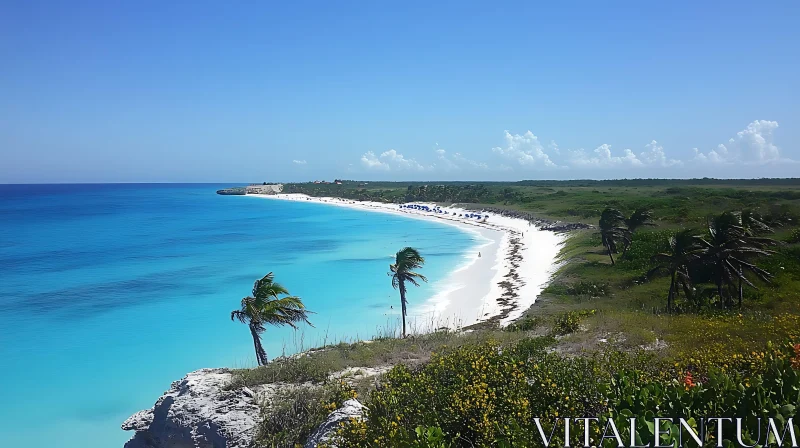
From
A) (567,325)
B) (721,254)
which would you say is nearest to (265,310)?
(567,325)

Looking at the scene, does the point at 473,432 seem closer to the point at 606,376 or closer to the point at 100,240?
the point at 606,376

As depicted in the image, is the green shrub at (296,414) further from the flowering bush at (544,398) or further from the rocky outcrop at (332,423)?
the flowering bush at (544,398)

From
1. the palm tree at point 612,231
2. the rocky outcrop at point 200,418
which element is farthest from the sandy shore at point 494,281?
the rocky outcrop at point 200,418

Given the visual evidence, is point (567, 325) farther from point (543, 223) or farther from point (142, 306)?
point (543, 223)

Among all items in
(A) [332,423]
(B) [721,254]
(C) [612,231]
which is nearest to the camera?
(A) [332,423]

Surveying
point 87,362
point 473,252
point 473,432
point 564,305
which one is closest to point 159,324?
point 87,362

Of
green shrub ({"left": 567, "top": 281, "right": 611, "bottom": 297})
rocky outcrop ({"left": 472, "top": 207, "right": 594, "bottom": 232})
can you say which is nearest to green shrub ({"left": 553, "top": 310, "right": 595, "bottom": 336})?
green shrub ({"left": 567, "top": 281, "right": 611, "bottom": 297})
